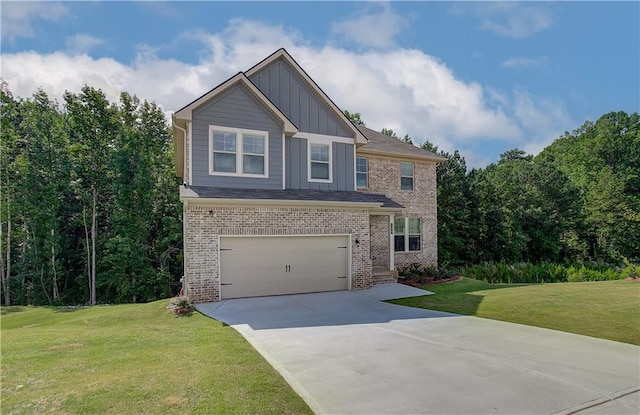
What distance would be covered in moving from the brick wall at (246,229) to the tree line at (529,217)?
12.7 meters

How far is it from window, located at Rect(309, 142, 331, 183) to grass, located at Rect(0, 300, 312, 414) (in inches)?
310

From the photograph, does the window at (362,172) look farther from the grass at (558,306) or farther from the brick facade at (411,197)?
the grass at (558,306)

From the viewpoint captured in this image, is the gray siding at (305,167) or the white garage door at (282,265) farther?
the gray siding at (305,167)

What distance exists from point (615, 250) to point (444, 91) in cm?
2188

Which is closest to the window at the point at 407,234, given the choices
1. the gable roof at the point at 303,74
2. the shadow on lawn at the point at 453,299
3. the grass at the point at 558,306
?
the shadow on lawn at the point at 453,299

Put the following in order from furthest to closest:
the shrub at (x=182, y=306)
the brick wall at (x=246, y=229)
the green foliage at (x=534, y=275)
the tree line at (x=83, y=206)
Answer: the tree line at (x=83, y=206) → the green foliage at (x=534, y=275) → the brick wall at (x=246, y=229) → the shrub at (x=182, y=306)

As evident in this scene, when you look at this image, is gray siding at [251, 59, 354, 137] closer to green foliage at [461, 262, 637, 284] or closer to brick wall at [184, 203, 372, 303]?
brick wall at [184, 203, 372, 303]

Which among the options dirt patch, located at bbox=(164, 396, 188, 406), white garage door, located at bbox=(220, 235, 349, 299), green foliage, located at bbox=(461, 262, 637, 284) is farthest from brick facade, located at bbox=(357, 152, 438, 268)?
dirt patch, located at bbox=(164, 396, 188, 406)

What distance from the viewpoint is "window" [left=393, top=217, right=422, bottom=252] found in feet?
60.8

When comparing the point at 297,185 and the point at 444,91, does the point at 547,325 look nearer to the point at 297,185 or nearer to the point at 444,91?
the point at 297,185

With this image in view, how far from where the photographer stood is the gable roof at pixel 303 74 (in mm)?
13953

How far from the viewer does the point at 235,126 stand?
12773 millimetres

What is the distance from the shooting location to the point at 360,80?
55.5 feet

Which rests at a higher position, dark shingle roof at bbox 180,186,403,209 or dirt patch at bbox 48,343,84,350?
dark shingle roof at bbox 180,186,403,209
